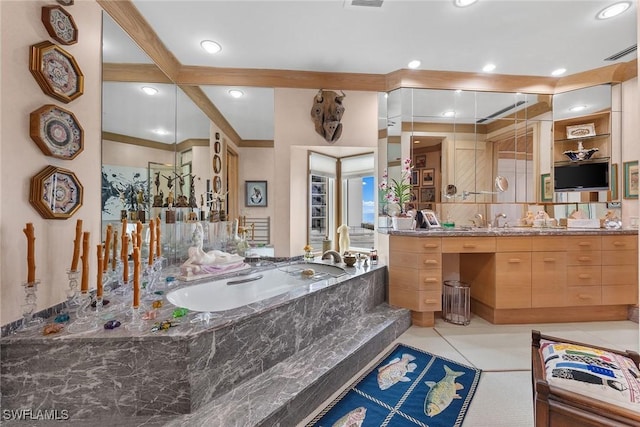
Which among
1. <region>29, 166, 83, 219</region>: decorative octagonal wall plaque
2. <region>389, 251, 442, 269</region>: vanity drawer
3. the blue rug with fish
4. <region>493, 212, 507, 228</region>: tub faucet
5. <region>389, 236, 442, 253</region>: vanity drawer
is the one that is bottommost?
the blue rug with fish

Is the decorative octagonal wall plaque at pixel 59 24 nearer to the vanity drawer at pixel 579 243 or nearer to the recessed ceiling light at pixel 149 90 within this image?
the recessed ceiling light at pixel 149 90

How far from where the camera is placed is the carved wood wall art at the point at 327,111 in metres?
3.02

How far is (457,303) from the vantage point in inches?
109

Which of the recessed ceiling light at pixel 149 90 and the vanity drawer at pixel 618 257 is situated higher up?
the recessed ceiling light at pixel 149 90

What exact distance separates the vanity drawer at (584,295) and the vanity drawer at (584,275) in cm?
4

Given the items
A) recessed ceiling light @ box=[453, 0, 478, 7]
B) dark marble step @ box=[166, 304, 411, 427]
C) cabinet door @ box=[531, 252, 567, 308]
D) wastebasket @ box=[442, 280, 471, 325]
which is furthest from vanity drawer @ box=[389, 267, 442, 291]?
recessed ceiling light @ box=[453, 0, 478, 7]

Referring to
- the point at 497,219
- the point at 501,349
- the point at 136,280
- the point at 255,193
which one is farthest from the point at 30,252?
the point at 497,219

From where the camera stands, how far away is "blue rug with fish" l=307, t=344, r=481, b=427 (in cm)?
147

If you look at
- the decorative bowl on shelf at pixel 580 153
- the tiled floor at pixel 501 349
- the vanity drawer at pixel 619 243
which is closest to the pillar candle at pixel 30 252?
the tiled floor at pixel 501 349

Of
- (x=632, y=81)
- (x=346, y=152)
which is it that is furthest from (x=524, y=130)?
(x=346, y=152)

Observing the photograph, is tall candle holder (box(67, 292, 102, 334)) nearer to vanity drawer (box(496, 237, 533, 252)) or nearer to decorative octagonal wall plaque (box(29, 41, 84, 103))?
decorative octagonal wall plaque (box(29, 41, 84, 103))

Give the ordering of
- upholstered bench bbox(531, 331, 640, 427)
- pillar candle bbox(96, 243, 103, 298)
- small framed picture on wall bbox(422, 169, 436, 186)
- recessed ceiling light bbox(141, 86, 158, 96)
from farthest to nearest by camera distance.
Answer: small framed picture on wall bbox(422, 169, 436, 186) → recessed ceiling light bbox(141, 86, 158, 96) → pillar candle bbox(96, 243, 103, 298) → upholstered bench bbox(531, 331, 640, 427)

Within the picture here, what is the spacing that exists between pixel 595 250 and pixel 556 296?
0.62m

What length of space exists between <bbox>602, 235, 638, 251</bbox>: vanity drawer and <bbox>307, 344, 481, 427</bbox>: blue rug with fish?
2096 millimetres
